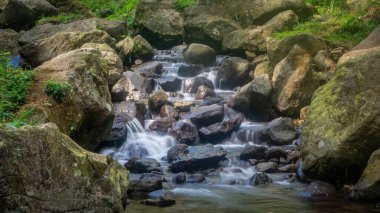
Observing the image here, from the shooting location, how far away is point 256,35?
852 inches

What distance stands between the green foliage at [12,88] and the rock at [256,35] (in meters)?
13.2

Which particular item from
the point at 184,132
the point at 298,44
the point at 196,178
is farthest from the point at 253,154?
the point at 298,44

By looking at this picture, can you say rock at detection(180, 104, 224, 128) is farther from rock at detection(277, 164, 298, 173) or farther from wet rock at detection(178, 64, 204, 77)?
wet rock at detection(178, 64, 204, 77)

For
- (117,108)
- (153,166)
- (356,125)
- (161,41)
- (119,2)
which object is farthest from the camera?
(119,2)

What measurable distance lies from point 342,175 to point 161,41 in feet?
53.8

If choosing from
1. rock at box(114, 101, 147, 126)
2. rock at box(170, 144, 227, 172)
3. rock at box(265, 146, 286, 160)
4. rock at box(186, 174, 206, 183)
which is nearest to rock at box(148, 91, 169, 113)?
rock at box(114, 101, 147, 126)

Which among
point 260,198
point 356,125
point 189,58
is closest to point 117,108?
point 189,58

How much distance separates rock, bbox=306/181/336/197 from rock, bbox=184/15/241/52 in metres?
13.5

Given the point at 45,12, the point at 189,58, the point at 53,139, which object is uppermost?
the point at 45,12

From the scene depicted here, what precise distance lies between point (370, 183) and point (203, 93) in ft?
34.1

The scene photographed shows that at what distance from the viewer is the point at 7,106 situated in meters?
8.29

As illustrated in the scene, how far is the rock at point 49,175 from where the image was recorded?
20.0 feet

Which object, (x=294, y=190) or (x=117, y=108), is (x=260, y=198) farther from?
(x=117, y=108)

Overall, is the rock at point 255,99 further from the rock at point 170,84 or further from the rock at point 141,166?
the rock at point 141,166
